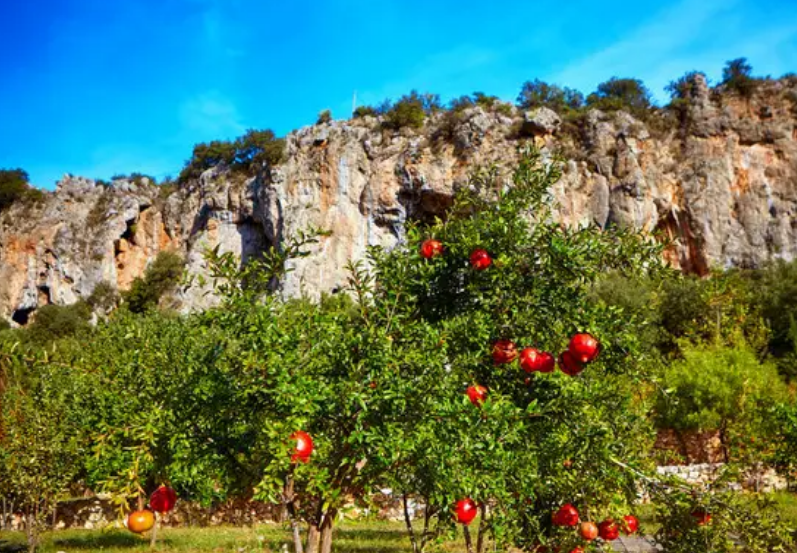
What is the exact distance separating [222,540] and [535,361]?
42.7 feet

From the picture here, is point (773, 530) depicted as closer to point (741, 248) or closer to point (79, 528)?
point (79, 528)

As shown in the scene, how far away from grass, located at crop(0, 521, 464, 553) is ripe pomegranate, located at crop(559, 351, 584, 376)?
27.2ft

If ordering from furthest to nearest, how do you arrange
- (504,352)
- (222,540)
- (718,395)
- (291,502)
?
(718,395), (222,540), (504,352), (291,502)

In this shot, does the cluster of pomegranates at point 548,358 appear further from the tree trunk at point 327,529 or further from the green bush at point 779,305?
the green bush at point 779,305

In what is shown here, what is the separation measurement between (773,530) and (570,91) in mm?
66556

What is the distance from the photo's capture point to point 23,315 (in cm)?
6519

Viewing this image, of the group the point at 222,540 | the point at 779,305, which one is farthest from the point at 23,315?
the point at 779,305

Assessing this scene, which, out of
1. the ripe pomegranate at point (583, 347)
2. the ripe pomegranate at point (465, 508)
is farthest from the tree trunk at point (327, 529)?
the ripe pomegranate at point (583, 347)

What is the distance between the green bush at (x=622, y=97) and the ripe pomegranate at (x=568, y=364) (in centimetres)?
6106

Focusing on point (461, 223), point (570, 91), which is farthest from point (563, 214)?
point (461, 223)

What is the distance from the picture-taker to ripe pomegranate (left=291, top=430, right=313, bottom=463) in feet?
13.7

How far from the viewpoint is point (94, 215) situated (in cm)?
6938

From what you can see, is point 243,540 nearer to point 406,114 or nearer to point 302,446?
point 302,446

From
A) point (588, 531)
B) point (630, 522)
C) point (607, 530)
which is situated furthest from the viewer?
point (630, 522)
